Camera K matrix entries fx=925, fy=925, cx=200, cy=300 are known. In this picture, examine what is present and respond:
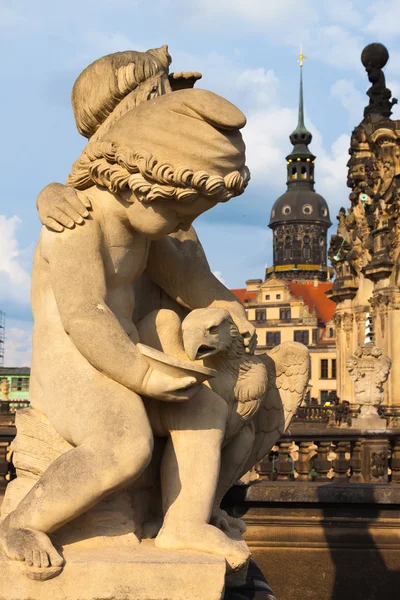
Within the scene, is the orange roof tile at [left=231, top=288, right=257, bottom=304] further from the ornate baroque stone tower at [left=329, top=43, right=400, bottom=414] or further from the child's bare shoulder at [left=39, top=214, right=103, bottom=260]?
the child's bare shoulder at [left=39, top=214, right=103, bottom=260]

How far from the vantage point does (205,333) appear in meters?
3.13

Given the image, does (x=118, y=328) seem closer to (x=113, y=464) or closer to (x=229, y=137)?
(x=113, y=464)

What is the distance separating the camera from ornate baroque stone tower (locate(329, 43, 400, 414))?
33.5 metres

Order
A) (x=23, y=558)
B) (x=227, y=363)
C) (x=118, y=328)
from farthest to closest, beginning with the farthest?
1. (x=227, y=363)
2. (x=118, y=328)
3. (x=23, y=558)

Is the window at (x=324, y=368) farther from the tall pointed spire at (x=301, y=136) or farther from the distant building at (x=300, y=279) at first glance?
the tall pointed spire at (x=301, y=136)

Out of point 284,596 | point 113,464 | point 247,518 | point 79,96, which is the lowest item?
point 284,596

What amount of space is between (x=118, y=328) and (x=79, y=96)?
96 centimetres

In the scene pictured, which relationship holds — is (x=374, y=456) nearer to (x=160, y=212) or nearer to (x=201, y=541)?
(x=201, y=541)

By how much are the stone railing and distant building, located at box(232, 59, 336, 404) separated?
65.5 m

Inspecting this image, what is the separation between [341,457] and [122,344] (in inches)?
317

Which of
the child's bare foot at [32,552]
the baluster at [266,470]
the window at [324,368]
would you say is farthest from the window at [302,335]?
the child's bare foot at [32,552]

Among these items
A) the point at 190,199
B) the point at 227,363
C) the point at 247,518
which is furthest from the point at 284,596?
the point at 190,199

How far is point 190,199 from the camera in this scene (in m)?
3.11

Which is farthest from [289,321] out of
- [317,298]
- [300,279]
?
[300,279]
